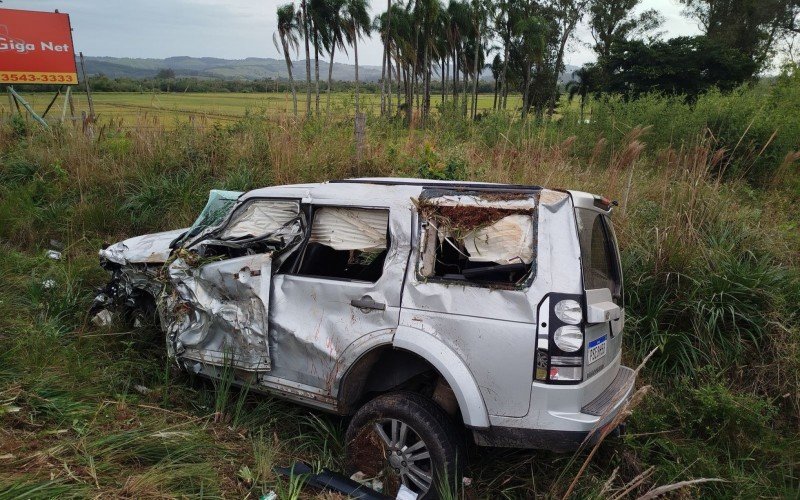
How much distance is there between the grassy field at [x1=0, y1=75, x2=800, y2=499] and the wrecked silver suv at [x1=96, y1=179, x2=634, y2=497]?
36 centimetres

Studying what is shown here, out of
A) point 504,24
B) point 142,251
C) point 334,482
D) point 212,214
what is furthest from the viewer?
point 504,24

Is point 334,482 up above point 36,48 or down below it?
below

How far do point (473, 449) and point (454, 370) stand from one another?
3.21 feet

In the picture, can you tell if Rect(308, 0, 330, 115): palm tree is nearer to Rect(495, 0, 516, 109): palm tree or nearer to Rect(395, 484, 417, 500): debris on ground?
Rect(495, 0, 516, 109): palm tree

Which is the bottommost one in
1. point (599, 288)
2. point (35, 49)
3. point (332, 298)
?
point (332, 298)

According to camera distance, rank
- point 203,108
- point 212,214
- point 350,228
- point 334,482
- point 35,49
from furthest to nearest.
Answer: point 35,49, point 203,108, point 212,214, point 350,228, point 334,482

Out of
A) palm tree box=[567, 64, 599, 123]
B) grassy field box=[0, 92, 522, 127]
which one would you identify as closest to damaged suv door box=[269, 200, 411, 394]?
grassy field box=[0, 92, 522, 127]

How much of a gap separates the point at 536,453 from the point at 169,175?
309 inches

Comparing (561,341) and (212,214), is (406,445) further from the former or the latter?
(212,214)

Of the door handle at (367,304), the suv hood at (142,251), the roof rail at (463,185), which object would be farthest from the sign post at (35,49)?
the door handle at (367,304)

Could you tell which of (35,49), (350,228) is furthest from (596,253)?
(35,49)

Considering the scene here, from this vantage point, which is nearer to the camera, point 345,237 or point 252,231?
point 345,237

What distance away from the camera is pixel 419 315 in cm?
293

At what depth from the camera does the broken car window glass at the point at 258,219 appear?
3.98 meters
